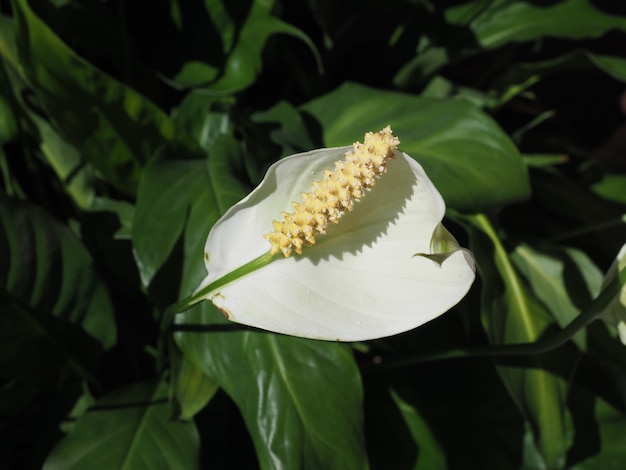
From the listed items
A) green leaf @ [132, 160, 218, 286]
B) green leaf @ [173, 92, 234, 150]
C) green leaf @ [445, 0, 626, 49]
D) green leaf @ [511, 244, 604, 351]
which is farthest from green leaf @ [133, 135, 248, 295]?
green leaf @ [445, 0, 626, 49]

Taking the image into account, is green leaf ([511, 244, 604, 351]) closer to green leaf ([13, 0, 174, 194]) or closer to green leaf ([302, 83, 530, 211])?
green leaf ([302, 83, 530, 211])

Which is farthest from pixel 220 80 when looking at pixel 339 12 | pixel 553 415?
pixel 553 415

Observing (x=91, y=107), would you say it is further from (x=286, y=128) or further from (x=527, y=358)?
(x=527, y=358)

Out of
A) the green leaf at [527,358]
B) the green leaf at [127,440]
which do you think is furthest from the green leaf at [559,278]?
the green leaf at [127,440]

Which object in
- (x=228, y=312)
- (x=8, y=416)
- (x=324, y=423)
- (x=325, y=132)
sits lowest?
(x=8, y=416)

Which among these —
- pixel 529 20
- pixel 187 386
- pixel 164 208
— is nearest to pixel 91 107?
pixel 164 208

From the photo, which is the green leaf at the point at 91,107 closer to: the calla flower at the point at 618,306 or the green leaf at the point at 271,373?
the green leaf at the point at 271,373

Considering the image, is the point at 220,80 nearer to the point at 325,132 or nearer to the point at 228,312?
A: the point at 325,132
